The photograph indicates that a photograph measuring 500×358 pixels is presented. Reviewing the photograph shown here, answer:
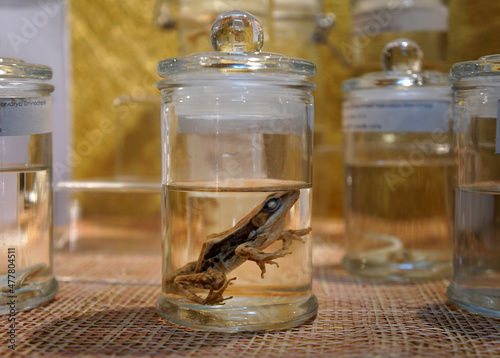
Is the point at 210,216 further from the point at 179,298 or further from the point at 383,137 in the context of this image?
the point at 383,137

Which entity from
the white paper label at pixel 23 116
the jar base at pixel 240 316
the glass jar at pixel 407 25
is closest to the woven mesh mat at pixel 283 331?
the jar base at pixel 240 316

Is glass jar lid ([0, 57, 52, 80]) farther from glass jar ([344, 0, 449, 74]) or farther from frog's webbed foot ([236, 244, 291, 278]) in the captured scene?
glass jar ([344, 0, 449, 74])

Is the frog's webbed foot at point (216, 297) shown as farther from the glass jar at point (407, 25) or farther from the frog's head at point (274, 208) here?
the glass jar at point (407, 25)

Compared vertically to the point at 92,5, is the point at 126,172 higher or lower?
lower

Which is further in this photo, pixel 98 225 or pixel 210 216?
pixel 98 225

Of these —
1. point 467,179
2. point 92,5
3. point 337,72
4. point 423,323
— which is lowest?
point 423,323

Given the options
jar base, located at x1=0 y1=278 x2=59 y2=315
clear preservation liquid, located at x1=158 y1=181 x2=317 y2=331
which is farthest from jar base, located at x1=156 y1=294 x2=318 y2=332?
jar base, located at x1=0 y1=278 x2=59 y2=315

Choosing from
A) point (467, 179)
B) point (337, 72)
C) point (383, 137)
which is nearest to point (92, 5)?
point (337, 72)
